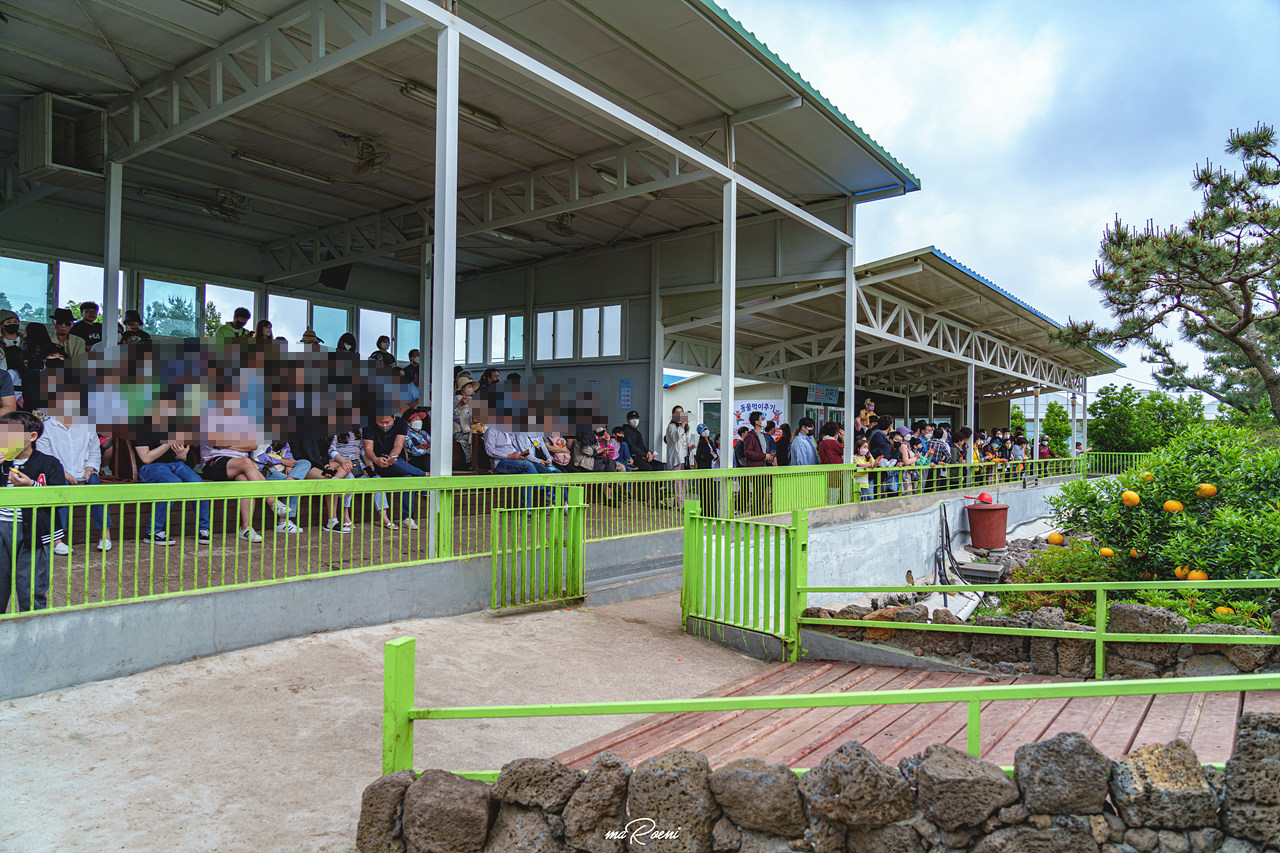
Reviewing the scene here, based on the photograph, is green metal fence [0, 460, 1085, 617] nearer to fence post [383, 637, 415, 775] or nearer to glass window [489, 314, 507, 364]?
fence post [383, 637, 415, 775]

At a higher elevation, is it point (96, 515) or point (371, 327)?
point (371, 327)

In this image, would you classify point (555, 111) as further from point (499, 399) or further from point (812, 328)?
point (812, 328)

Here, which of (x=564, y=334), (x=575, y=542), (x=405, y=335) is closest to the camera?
(x=575, y=542)

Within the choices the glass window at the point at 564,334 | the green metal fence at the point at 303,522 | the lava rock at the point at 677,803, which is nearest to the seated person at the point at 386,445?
the green metal fence at the point at 303,522

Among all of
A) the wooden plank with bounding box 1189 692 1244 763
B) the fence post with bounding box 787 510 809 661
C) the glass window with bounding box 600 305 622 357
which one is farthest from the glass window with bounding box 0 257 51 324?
the wooden plank with bounding box 1189 692 1244 763

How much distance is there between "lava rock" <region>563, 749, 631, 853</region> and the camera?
9.57ft

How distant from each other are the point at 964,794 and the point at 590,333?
1634cm

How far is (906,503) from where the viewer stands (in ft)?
48.7

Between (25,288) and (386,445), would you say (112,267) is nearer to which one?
(386,445)

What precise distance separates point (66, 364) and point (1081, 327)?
61.7 feet

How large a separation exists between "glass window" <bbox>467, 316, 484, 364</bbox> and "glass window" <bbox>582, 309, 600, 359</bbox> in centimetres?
329

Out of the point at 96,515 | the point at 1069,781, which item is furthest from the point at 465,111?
the point at 1069,781

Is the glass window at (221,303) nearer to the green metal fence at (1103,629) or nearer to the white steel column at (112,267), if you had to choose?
the white steel column at (112,267)

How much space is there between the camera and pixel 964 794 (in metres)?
2.74
